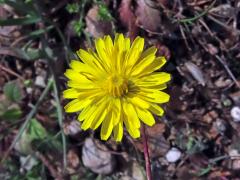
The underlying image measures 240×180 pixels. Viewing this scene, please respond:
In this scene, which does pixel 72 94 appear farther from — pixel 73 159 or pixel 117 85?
pixel 73 159

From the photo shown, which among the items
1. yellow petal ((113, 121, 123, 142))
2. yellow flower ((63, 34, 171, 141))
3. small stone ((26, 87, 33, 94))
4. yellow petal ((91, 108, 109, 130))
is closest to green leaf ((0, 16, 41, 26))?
small stone ((26, 87, 33, 94))

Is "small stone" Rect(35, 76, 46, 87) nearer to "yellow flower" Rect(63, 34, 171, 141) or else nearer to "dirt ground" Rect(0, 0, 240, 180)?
"dirt ground" Rect(0, 0, 240, 180)

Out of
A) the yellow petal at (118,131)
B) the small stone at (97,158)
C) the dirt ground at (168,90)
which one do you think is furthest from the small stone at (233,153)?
the yellow petal at (118,131)

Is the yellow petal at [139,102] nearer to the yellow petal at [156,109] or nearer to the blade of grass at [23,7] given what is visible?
the yellow petal at [156,109]

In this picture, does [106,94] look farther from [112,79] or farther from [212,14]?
[212,14]

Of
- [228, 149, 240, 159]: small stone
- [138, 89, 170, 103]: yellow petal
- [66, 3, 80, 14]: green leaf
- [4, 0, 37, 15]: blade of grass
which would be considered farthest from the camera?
[228, 149, 240, 159]: small stone

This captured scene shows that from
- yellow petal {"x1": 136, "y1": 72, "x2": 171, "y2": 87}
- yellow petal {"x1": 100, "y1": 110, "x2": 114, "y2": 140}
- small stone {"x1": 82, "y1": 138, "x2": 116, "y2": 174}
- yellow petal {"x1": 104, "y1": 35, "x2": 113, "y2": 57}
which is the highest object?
yellow petal {"x1": 104, "y1": 35, "x2": 113, "y2": 57}

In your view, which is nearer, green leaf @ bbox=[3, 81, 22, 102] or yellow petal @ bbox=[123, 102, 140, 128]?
yellow petal @ bbox=[123, 102, 140, 128]

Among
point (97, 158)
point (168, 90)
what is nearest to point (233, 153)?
point (168, 90)
